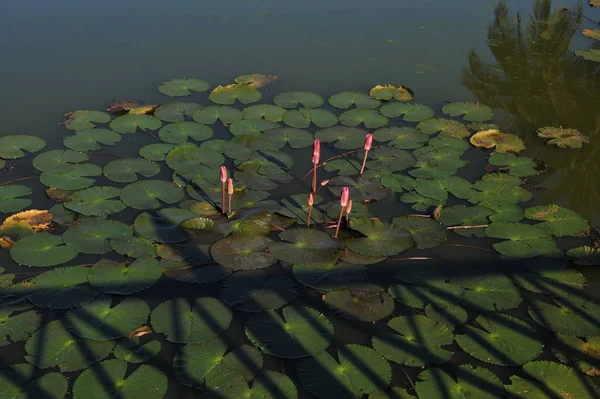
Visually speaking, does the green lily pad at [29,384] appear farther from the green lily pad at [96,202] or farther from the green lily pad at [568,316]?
the green lily pad at [568,316]

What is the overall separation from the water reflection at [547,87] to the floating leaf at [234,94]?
2.48 m

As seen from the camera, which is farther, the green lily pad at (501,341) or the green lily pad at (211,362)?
the green lily pad at (501,341)

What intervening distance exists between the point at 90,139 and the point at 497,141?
3787 millimetres

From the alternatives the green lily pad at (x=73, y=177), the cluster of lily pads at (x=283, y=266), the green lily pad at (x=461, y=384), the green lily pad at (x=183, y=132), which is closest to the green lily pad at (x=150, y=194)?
the cluster of lily pads at (x=283, y=266)

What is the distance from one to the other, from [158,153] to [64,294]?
1797mm

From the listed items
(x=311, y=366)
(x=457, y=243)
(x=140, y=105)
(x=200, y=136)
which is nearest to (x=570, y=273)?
(x=457, y=243)

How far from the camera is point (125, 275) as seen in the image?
12.2 feet

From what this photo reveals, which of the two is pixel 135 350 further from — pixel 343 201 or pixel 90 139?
pixel 90 139

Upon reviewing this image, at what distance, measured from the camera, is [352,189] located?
183 inches

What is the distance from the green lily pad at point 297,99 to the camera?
19.2 ft

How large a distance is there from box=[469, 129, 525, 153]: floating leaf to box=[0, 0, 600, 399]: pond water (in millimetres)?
108

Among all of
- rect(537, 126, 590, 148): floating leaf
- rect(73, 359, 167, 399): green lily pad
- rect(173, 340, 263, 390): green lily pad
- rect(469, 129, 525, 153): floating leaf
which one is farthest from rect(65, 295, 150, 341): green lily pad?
rect(537, 126, 590, 148): floating leaf

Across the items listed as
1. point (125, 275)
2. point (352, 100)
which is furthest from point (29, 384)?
point (352, 100)

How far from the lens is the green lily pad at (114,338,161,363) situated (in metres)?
3.22
